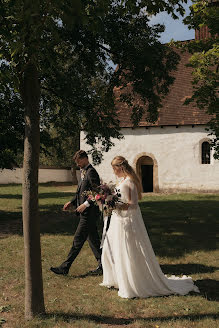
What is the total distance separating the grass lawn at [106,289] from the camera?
14.9ft

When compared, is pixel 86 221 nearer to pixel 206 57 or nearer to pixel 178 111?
pixel 206 57

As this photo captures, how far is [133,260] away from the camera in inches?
213

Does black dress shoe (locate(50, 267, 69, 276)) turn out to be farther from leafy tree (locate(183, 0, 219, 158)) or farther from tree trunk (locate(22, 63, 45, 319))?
leafy tree (locate(183, 0, 219, 158))

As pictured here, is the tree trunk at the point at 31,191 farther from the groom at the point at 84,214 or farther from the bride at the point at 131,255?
the groom at the point at 84,214

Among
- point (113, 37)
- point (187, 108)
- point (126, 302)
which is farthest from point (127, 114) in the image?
point (126, 302)

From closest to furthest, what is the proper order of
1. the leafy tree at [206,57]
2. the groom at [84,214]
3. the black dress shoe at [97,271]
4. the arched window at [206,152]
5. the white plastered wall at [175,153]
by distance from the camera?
1. the groom at [84,214]
2. the black dress shoe at [97,271]
3. the leafy tree at [206,57]
4. the white plastered wall at [175,153]
5. the arched window at [206,152]

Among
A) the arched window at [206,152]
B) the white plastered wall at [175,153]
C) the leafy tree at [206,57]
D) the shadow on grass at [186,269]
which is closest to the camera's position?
the shadow on grass at [186,269]

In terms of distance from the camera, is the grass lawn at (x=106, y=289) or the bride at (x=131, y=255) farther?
the bride at (x=131, y=255)

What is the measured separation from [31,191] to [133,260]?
2036 millimetres

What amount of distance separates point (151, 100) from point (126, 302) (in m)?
8.37

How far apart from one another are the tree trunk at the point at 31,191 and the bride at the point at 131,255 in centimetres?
145

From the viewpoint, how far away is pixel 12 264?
728 centimetres

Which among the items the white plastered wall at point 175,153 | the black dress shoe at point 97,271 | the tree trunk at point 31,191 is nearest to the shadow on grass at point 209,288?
the black dress shoe at point 97,271

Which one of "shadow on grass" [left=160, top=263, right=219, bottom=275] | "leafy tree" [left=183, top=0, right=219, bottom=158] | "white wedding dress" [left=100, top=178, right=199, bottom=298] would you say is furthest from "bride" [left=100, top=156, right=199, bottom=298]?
"leafy tree" [left=183, top=0, right=219, bottom=158]
